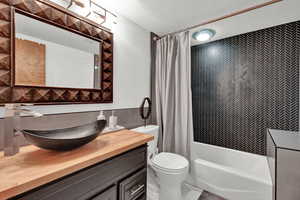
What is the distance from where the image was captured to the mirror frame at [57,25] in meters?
0.81

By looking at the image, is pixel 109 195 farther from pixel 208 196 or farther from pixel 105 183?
pixel 208 196

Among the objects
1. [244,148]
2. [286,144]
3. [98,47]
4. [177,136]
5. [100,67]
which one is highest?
[98,47]

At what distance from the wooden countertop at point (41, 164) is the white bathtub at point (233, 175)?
1235 millimetres

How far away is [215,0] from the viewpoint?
130cm

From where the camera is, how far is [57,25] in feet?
3.36

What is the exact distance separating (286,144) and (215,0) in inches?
57.7

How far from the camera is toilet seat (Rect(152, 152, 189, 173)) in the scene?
50.8 inches

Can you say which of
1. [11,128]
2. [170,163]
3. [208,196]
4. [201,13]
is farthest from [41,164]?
[201,13]

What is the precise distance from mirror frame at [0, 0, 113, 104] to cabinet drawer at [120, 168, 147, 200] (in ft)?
2.55

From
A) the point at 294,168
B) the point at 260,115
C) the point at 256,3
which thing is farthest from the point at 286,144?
the point at 256,3

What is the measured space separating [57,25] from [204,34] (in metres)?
1.78

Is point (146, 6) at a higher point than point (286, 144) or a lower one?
higher

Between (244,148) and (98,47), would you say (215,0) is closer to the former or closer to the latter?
(98,47)

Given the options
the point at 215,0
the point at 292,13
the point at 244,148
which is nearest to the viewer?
the point at 215,0
